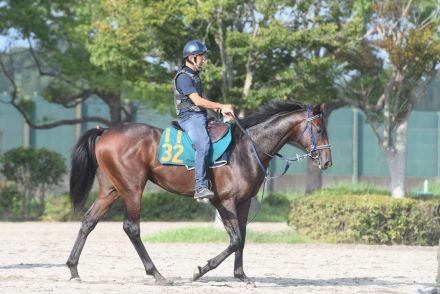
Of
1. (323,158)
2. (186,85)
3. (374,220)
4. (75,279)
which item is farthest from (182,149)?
(374,220)

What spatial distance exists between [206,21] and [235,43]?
2.77 ft

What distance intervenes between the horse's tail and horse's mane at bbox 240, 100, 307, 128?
1758mm

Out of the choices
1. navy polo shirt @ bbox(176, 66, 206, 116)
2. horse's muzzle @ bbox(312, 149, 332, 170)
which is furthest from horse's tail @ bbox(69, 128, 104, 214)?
horse's muzzle @ bbox(312, 149, 332, 170)

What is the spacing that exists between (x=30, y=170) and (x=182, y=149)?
47.4 ft

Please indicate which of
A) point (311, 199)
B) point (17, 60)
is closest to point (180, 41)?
point (311, 199)

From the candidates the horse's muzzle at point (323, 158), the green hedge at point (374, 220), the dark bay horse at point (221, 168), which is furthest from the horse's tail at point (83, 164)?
the green hedge at point (374, 220)

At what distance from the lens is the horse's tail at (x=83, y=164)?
10.5 metres

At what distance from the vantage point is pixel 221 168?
390 inches

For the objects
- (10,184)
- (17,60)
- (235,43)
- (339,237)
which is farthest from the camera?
(17,60)

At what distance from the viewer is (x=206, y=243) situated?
16.5m

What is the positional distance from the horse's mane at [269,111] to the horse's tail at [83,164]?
1758 mm

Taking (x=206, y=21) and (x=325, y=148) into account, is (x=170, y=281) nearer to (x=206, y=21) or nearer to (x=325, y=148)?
(x=325, y=148)

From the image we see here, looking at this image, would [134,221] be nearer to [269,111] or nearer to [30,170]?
[269,111]

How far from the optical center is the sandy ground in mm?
9633
